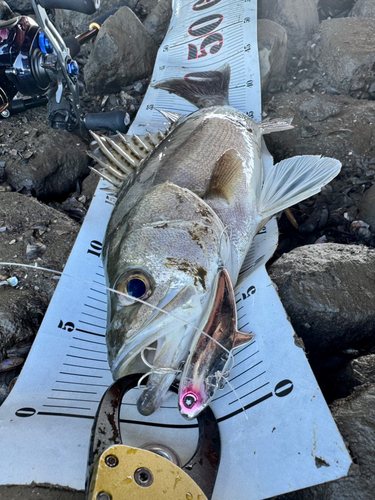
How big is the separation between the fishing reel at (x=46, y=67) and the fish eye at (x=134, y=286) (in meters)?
1.99

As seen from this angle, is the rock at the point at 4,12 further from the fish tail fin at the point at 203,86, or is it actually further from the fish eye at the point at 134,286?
the fish eye at the point at 134,286

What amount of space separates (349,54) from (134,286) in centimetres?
331

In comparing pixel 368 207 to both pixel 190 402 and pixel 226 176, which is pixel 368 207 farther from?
pixel 190 402

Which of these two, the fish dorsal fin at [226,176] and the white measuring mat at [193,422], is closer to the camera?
the white measuring mat at [193,422]

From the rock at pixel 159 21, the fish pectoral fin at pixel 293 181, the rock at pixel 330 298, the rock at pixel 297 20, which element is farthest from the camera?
the rock at pixel 159 21

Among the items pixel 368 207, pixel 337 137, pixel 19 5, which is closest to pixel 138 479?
pixel 368 207

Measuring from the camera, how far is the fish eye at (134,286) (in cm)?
164

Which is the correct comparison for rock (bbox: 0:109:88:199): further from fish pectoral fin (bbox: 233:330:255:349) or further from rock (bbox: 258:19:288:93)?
fish pectoral fin (bbox: 233:330:255:349)

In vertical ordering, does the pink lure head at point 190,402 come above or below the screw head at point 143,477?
below

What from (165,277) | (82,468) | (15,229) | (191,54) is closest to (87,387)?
(82,468)

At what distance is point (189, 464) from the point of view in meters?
1.52

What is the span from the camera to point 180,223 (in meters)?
1.85

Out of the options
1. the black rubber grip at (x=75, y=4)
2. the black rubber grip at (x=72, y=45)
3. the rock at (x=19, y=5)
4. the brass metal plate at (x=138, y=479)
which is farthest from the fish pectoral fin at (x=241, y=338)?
the rock at (x=19, y=5)

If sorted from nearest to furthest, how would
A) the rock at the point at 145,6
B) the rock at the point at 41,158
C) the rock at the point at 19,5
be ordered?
1. the rock at the point at 41,158
2. the rock at the point at 145,6
3. the rock at the point at 19,5
